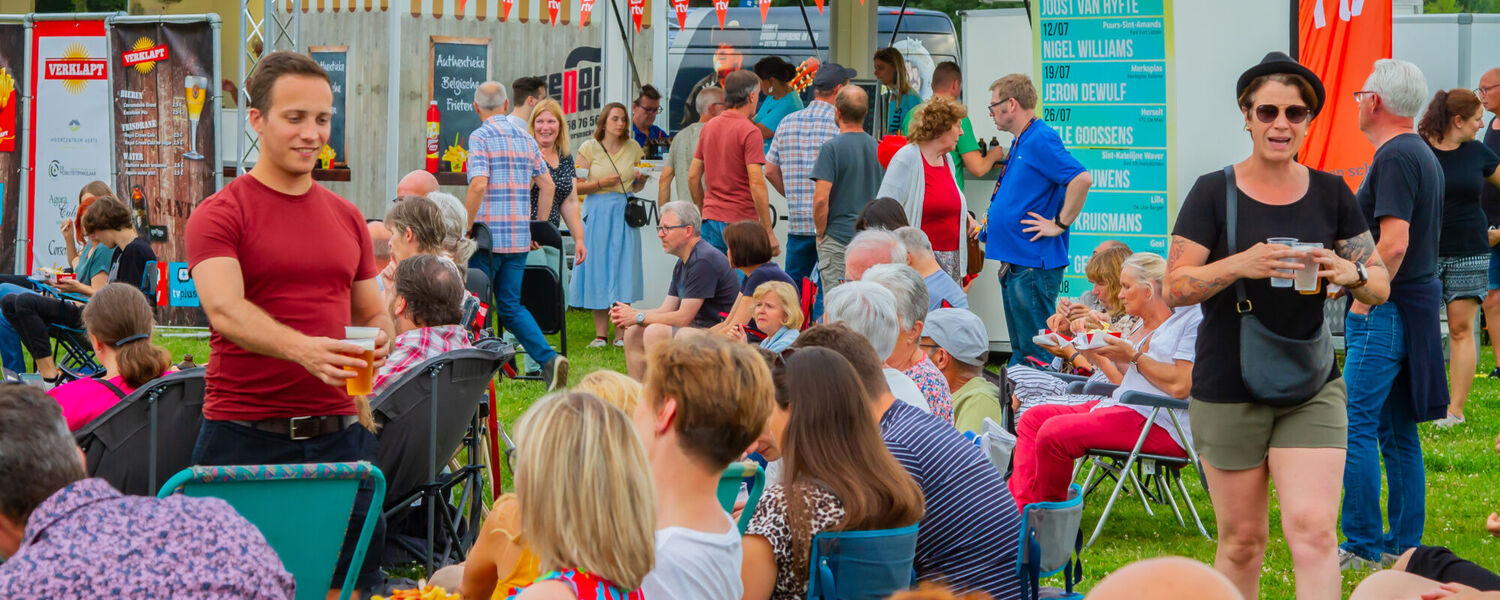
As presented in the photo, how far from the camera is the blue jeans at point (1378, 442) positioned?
4.96 m

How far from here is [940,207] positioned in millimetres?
8258

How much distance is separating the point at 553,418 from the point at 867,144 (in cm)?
654

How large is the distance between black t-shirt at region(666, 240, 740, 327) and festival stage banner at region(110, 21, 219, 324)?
5.08 m

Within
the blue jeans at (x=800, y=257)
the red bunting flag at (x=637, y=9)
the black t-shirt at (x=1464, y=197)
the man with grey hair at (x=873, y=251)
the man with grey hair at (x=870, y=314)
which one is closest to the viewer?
the man with grey hair at (x=870, y=314)

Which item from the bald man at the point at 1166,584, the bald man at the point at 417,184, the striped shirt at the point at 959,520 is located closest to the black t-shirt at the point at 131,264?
the bald man at the point at 417,184

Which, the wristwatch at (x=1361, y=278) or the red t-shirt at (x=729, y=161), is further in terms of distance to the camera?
the red t-shirt at (x=729, y=161)

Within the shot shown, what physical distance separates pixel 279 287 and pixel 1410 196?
3.41 m

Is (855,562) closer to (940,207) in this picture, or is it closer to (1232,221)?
(1232,221)

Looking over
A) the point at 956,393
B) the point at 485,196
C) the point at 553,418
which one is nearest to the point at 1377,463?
the point at 956,393

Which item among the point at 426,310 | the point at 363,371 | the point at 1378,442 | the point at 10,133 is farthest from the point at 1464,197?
the point at 10,133

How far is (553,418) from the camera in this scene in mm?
2322

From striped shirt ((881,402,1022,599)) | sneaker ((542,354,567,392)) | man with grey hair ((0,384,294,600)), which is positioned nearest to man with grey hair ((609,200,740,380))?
sneaker ((542,354,567,392))

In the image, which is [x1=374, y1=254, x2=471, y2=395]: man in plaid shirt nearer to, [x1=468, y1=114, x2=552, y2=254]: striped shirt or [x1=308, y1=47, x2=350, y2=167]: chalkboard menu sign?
[x1=468, y1=114, x2=552, y2=254]: striped shirt

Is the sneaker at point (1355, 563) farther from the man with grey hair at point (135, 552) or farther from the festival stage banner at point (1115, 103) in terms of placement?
the man with grey hair at point (135, 552)
